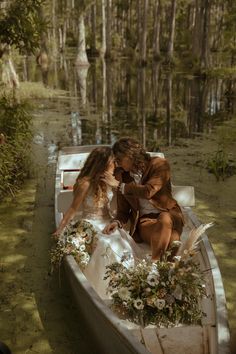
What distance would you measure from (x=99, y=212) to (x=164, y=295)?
1.63 m

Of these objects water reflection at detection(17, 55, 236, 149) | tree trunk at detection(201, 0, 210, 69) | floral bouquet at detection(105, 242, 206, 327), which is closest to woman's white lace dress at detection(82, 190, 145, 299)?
floral bouquet at detection(105, 242, 206, 327)

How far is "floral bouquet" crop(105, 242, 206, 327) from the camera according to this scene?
3.47 meters

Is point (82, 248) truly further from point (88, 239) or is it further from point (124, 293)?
point (124, 293)

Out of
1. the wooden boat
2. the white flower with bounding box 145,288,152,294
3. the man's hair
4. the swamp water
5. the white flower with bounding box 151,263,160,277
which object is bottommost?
the swamp water

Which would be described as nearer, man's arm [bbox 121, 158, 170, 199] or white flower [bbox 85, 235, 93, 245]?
man's arm [bbox 121, 158, 170, 199]

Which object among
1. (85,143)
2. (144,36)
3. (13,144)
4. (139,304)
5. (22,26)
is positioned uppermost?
(22,26)

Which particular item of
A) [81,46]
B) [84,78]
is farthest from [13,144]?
[81,46]

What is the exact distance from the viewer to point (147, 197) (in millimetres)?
4348

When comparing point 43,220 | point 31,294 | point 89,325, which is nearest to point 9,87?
point 43,220

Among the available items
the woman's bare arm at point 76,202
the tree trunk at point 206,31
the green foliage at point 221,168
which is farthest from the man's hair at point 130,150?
the tree trunk at point 206,31

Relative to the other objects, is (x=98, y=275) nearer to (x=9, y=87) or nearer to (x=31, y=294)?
(x=31, y=294)

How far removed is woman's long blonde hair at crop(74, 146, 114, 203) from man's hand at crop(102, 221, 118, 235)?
1.28 feet

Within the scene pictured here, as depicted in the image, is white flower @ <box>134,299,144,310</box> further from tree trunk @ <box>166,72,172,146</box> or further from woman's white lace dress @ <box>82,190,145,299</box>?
tree trunk @ <box>166,72,172,146</box>

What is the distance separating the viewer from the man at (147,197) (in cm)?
427
